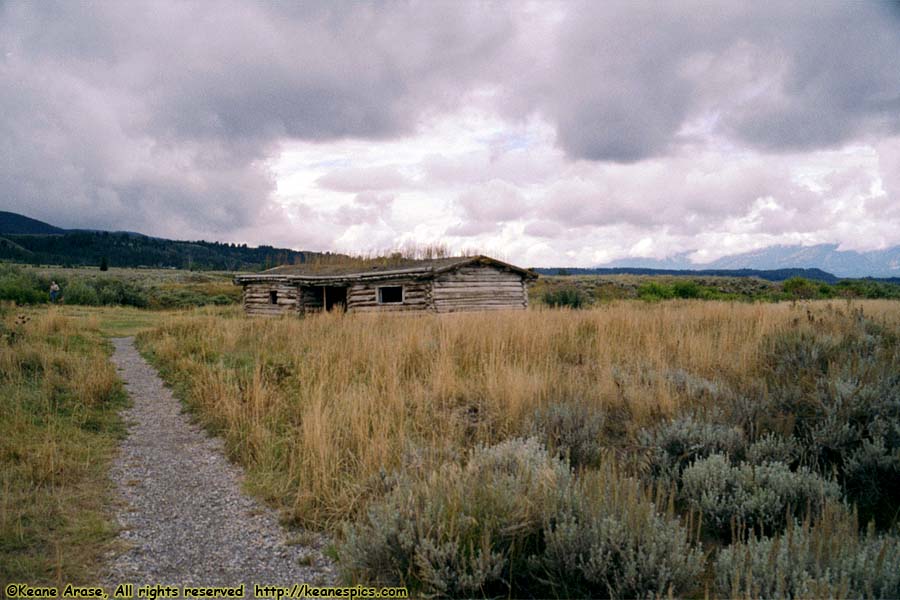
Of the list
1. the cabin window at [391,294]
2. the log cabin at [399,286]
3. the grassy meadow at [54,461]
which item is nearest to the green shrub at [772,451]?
the grassy meadow at [54,461]

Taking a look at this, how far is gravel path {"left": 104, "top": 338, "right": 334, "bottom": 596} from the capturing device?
3137mm

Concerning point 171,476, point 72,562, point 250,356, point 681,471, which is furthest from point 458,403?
point 250,356

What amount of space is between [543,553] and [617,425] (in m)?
2.45

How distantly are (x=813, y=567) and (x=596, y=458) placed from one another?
6.32ft

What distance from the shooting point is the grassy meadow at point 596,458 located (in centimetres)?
267

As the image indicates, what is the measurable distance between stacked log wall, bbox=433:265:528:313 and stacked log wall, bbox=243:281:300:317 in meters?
7.47

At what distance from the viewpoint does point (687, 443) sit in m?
4.22

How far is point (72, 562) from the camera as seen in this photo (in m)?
3.16

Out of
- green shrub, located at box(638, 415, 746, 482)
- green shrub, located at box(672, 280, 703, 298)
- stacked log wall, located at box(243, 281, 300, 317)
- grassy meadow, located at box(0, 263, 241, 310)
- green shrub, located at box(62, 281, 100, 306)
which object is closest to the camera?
green shrub, located at box(638, 415, 746, 482)

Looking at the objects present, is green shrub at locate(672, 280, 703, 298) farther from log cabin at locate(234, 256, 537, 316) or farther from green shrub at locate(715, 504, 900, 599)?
green shrub at locate(715, 504, 900, 599)

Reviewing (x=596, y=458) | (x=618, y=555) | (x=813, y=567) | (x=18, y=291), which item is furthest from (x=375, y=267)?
(x=813, y=567)

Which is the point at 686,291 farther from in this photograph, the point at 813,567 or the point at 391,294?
the point at 813,567

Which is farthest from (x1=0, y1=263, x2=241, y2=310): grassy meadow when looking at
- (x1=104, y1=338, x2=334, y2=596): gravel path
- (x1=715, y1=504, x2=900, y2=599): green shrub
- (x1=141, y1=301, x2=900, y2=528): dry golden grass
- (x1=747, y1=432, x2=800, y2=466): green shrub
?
(x1=715, y1=504, x2=900, y2=599): green shrub

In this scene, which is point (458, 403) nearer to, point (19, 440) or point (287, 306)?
point (19, 440)
